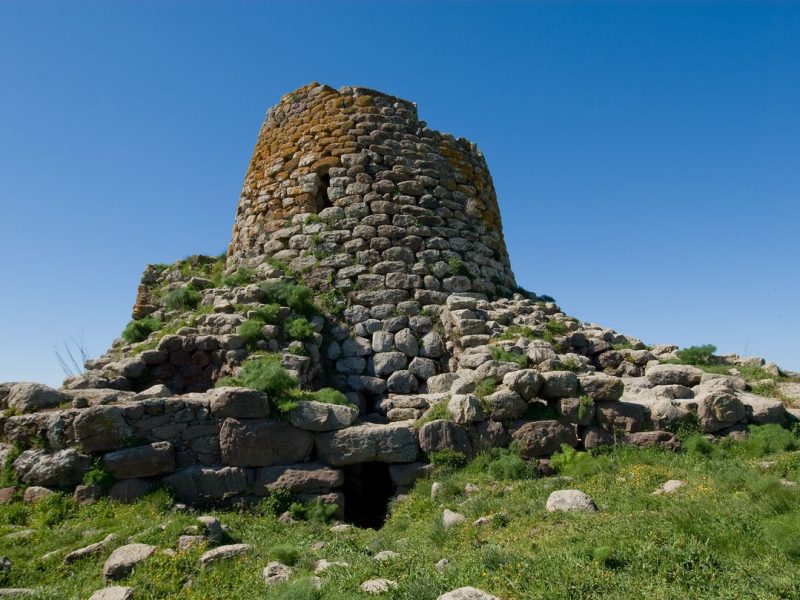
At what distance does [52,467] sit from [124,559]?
2042mm

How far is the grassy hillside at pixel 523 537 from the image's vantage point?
3688mm

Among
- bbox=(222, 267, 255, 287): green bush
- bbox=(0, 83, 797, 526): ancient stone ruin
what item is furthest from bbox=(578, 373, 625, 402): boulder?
bbox=(222, 267, 255, 287): green bush

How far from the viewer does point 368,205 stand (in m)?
11.4

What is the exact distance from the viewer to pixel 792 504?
442cm

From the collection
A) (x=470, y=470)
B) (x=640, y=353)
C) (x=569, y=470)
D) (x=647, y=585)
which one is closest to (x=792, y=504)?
(x=647, y=585)

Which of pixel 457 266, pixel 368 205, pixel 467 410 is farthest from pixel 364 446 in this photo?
pixel 368 205

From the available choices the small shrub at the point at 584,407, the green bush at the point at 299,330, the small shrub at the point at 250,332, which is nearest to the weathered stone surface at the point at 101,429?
the small shrub at the point at 250,332

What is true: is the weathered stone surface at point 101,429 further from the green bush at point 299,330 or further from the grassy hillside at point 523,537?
the green bush at point 299,330

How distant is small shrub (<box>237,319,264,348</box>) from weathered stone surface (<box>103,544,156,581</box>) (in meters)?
3.95

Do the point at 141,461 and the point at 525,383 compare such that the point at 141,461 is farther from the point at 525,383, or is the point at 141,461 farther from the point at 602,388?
the point at 602,388

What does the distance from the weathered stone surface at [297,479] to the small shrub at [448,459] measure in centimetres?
116

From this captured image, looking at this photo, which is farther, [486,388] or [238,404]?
[486,388]

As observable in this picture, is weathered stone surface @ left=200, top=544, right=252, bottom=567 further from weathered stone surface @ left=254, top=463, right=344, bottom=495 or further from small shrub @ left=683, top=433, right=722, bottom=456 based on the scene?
small shrub @ left=683, top=433, right=722, bottom=456

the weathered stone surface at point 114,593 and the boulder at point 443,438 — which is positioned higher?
the boulder at point 443,438
